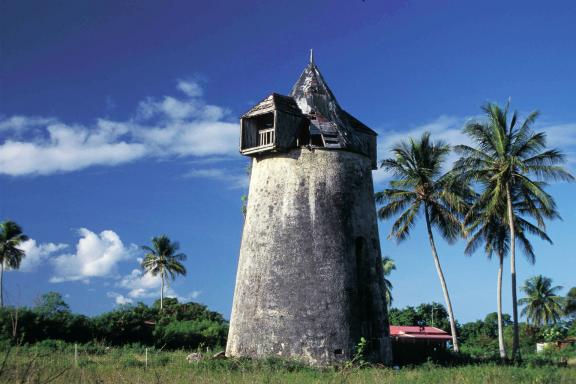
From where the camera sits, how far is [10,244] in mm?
44562

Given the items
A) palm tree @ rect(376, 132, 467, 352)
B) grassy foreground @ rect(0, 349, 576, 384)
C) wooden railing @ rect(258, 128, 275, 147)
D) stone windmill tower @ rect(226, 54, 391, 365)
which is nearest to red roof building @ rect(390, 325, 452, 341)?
palm tree @ rect(376, 132, 467, 352)

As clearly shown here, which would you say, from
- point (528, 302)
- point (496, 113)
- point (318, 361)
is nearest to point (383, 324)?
point (318, 361)

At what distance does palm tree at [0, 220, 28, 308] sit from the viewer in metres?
44.2

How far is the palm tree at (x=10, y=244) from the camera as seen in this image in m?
44.2

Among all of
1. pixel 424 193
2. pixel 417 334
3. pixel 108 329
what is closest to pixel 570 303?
pixel 417 334

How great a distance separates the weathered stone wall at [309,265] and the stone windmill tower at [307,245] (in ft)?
0.10

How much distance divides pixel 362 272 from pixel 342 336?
2.33 metres

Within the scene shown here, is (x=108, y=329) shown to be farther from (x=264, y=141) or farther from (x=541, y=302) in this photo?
(x=541, y=302)

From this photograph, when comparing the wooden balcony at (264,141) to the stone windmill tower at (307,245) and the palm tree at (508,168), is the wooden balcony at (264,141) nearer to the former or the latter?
the stone windmill tower at (307,245)

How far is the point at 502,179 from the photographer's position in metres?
25.7

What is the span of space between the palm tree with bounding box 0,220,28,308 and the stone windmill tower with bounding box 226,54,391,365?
32606 mm

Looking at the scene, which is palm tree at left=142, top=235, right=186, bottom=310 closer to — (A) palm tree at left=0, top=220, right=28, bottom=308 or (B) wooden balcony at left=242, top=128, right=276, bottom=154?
(A) palm tree at left=0, top=220, right=28, bottom=308

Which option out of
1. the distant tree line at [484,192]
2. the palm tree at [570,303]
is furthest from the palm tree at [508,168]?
the palm tree at [570,303]

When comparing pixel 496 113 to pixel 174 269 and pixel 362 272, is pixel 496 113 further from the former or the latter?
pixel 174 269
